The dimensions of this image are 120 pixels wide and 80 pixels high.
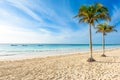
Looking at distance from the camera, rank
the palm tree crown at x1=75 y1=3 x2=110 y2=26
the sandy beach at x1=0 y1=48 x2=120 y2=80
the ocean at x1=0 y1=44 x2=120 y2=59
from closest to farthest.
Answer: the sandy beach at x1=0 y1=48 x2=120 y2=80
the palm tree crown at x1=75 y1=3 x2=110 y2=26
the ocean at x1=0 y1=44 x2=120 y2=59

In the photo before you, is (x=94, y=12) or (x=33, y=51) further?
(x=33, y=51)

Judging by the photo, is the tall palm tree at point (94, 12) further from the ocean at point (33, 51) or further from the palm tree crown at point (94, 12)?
the ocean at point (33, 51)

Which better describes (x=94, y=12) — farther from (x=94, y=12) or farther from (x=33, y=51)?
(x=33, y=51)

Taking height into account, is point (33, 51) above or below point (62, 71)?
below

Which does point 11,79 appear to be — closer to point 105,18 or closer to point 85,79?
point 85,79

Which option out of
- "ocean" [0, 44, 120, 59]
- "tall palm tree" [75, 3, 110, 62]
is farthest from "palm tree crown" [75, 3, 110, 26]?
"ocean" [0, 44, 120, 59]

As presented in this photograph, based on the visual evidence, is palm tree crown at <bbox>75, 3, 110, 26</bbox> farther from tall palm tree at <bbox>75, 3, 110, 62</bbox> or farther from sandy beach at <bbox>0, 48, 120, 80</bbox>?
sandy beach at <bbox>0, 48, 120, 80</bbox>

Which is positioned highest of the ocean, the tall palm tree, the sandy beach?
the tall palm tree

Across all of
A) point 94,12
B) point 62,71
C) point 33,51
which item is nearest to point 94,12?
point 94,12

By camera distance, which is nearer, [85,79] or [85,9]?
[85,79]

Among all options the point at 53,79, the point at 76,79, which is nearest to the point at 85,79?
the point at 76,79

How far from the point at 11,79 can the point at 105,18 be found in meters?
9.92

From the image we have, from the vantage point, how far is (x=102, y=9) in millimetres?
12133

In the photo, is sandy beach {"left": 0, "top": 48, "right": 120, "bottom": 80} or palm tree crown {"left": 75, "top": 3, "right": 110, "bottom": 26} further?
palm tree crown {"left": 75, "top": 3, "right": 110, "bottom": 26}
